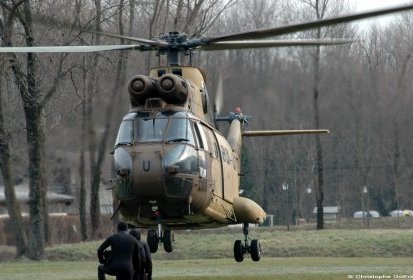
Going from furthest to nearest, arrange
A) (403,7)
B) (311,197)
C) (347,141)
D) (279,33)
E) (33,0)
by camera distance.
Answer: (311,197) → (347,141) → (33,0) → (279,33) → (403,7)

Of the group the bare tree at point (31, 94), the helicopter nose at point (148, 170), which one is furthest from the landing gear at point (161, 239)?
the bare tree at point (31, 94)

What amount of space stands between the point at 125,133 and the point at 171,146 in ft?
4.16

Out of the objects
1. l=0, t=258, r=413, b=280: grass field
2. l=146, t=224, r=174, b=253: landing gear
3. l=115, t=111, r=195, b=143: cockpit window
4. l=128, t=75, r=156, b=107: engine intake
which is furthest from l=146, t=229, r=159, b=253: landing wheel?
l=128, t=75, r=156, b=107: engine intake

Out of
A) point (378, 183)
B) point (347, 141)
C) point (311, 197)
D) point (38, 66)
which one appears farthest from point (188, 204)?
point (311, 197)

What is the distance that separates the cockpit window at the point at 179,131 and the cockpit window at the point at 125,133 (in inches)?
37.0

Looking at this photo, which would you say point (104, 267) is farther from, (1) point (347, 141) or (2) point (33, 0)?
(1) point (347, 141)

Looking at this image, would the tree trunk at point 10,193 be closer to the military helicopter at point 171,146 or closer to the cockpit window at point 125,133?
the military helicopter at point 171,146

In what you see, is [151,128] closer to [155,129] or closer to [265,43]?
[155,129]

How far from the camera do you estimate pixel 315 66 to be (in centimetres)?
Answer: 3778

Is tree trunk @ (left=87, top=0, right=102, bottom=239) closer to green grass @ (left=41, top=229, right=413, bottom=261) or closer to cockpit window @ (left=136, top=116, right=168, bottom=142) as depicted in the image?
green grass @ (left=41, top=229, right=413, bottom=261)

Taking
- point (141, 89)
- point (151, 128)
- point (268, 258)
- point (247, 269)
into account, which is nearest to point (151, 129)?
point (151, 128)

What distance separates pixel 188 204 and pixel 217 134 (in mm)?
3680

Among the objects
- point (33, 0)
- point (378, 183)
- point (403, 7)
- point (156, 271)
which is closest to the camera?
point (403, 7)

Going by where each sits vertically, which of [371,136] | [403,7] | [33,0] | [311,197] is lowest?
[311,197]
